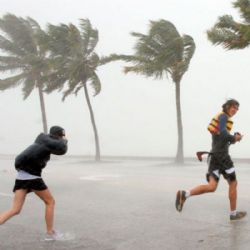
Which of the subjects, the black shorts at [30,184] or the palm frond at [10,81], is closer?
the black shorts at [30,184]

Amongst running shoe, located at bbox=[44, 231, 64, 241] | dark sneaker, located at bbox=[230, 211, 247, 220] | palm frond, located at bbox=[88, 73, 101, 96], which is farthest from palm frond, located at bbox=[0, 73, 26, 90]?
running shoe, located at bbox=[44, 231, 64, 241]

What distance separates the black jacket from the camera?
21.2 feet

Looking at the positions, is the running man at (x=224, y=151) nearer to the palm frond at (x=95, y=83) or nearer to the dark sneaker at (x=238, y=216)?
the dark sneaker at (x=238, y=216)

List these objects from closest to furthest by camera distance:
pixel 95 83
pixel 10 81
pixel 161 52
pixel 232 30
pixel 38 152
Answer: pixel 38 152, pixel 232 30, pixel 161 52, pixel 95 83, pixel 10 81

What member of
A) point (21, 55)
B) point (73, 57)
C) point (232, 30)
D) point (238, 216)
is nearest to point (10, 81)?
point (21, 55)

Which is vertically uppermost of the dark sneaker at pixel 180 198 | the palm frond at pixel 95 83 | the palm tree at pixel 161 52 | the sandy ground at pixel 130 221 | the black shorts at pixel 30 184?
the palm tree at pixel 161 52

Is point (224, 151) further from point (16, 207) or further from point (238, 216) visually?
point (16, 207)

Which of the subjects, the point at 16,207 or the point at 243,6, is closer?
the point at 16,207

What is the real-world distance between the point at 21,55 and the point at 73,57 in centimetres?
443

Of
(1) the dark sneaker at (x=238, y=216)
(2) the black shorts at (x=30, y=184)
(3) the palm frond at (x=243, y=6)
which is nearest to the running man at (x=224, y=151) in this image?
(1) the dark sneaker at (x=238, y=216)

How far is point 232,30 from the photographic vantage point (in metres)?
17.9

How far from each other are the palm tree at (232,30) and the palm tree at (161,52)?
392cm

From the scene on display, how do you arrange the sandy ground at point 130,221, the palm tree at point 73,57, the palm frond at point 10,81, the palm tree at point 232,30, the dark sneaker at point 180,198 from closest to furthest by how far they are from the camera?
the sandy ground at point 130,221, the dark sneaker at point 180,198, the palm tree at point 232,30, the palm tree at point 73,57, the palm frond at point 10,81

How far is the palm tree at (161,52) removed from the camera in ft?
72.1
